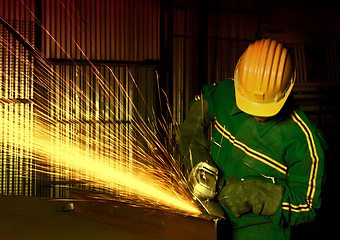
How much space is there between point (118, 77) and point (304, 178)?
11.2ft

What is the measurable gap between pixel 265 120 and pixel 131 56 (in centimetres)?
317

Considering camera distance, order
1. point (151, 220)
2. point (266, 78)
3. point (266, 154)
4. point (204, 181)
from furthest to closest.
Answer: point (266, 154) → point (266, 78) → point (204, 181) → point (151, 220)

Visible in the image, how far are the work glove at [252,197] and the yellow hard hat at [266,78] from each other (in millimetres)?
405

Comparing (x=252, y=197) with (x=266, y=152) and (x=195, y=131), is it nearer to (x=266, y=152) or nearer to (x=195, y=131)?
(x=266, y=152)

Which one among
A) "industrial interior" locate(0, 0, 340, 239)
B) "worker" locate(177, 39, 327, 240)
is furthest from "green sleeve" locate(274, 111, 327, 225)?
"industrial interior" locate(0, 0, 340, 239)

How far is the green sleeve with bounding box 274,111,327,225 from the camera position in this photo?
6.88 feet

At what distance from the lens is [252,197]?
6.89 ft

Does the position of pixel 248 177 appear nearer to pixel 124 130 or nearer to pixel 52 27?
pixel 124 130

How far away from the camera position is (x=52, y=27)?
4.90m

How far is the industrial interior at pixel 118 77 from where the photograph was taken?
4.82 m

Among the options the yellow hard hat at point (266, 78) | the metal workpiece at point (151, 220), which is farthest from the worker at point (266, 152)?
the metal workpiece at point (151, 220)

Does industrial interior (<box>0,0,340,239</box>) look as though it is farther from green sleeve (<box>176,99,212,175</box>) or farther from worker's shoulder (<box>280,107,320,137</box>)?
worker's shoulder (<box>280,107,320,137</box>)

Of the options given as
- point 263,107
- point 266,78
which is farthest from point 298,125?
point 266,78

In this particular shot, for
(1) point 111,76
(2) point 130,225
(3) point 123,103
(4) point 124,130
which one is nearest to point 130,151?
(4) point 124,130
